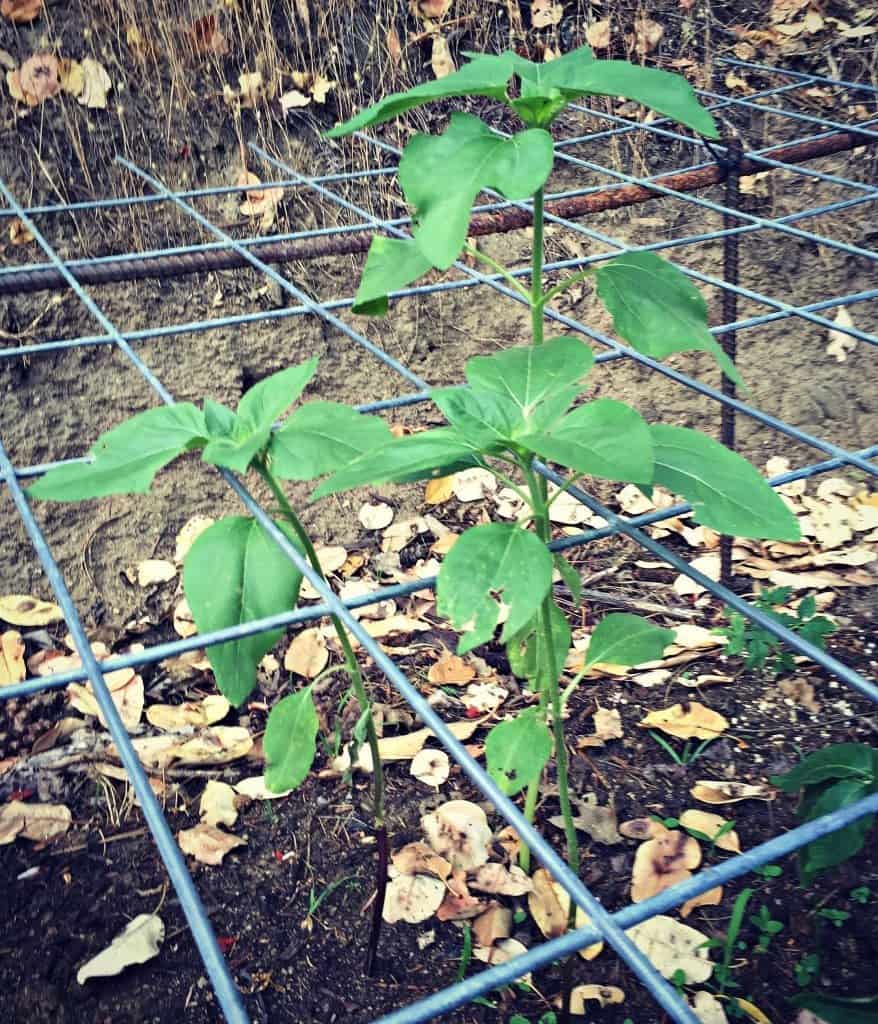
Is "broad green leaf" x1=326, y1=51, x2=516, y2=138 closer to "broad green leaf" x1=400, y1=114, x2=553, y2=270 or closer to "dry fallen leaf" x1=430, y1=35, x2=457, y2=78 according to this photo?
"broad green leaf" x1=400, y1=114, x2=553, y2=270

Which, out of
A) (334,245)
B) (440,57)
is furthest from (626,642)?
(440,57)

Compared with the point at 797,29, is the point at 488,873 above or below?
below

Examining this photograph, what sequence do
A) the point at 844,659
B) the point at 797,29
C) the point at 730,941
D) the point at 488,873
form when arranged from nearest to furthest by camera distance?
the point at 730,941 → the point at 488,873 → the point at 844,659 → the point at 797,29

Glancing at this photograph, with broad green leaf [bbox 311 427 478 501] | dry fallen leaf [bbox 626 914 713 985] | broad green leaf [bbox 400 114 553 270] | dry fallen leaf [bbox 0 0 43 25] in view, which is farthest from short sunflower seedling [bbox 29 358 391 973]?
dry fallen leaf [bbox 0 0 43 25]

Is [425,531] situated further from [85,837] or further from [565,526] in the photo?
[85,837]

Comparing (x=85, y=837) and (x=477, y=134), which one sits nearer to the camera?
(x=477, y=134)

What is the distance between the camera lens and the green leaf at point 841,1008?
0.60 metres

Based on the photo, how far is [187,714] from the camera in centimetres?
191

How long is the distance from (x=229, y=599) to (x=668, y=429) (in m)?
0.46

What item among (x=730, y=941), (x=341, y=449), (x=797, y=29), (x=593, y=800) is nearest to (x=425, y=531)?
(x=593, y=800)

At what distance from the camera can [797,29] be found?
3.04m

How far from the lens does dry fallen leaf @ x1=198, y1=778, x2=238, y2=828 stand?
5.35 feet

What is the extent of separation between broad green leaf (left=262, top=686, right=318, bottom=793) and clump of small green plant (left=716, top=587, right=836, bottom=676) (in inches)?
43.7

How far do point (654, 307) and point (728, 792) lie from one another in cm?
103
